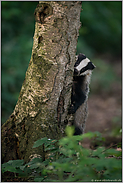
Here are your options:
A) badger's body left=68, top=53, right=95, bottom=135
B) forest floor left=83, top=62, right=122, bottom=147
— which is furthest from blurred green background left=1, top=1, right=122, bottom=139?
badger's body left=68, top=53, right=95, bottom=135

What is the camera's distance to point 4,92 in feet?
13.3

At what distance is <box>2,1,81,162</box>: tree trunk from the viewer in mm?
1805

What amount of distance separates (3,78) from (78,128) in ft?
7.62

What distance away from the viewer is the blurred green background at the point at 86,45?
4.24m

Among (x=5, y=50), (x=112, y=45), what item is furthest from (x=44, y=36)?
(x=112, y=45)

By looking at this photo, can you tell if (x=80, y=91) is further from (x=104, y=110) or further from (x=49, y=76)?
(x=104, y=110)

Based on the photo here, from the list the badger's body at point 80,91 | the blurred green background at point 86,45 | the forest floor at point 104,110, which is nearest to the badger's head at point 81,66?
the badger's body at point 80,91

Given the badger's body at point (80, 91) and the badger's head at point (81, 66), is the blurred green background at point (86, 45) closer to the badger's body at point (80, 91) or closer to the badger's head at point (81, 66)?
the badger's body at point (80, 91)

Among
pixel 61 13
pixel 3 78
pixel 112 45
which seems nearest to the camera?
pixel 61 13

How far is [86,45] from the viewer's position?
25.3 ft

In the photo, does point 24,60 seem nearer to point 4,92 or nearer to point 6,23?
point 4,92

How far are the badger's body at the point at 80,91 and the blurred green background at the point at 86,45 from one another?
198 centimetres

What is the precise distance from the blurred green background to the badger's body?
1.98 metres

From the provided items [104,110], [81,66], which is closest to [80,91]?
[81,66]
